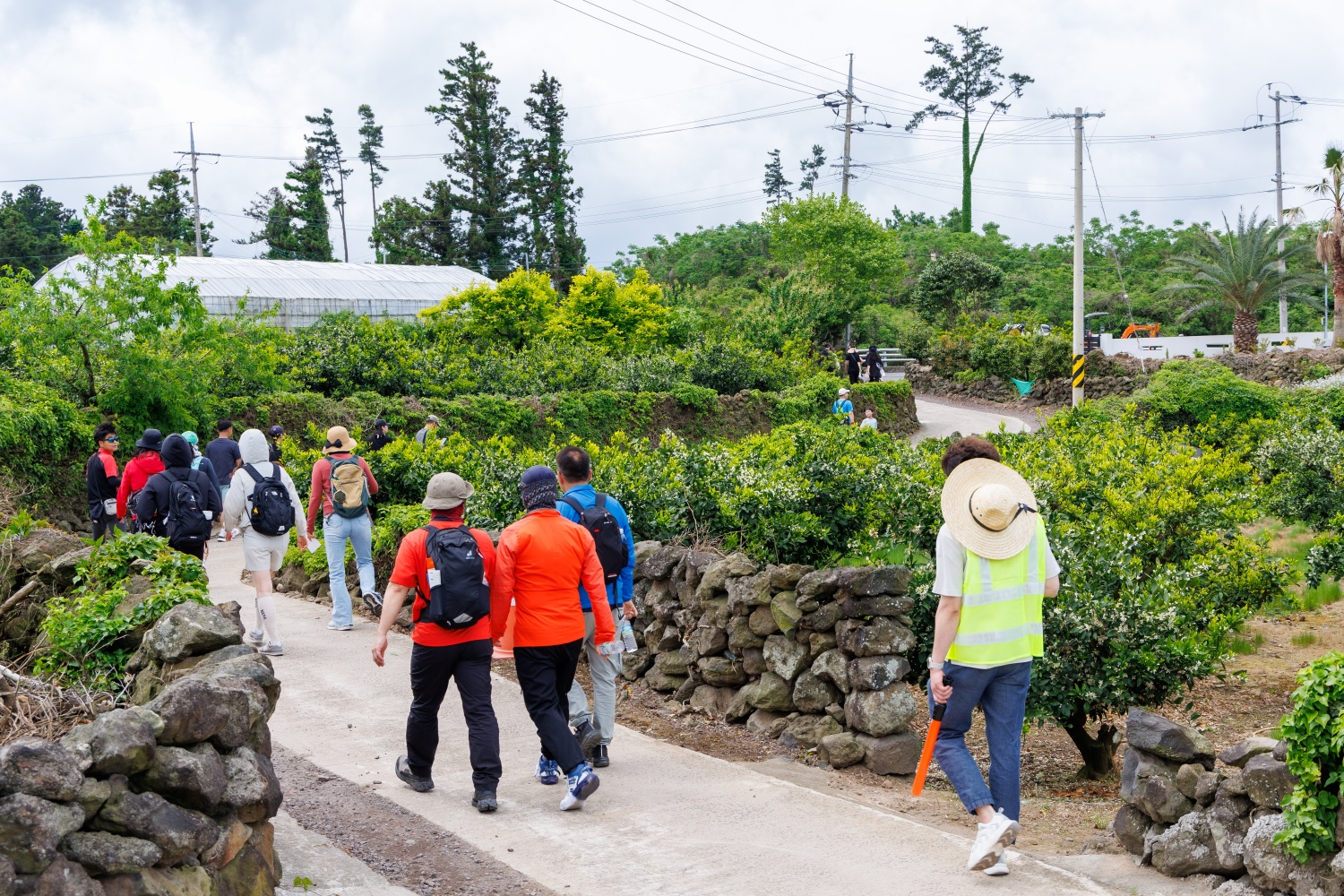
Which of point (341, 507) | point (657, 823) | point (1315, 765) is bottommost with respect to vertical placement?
point (657, 823)

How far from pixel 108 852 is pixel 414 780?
267 cm

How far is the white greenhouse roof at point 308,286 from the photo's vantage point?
31703 millimetres

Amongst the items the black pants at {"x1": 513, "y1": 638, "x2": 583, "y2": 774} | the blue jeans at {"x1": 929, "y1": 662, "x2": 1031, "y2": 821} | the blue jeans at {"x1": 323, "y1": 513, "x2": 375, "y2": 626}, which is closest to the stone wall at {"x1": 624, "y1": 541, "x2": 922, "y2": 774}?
the blue jeans at {"x1": 929, "y1": 662, "x2": 1031, "y2": 821}

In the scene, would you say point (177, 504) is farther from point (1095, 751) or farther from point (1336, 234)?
point (1336, 234)

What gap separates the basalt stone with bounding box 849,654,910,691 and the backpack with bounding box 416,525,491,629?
2.40 meters

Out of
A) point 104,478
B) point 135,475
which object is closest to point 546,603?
point 135,475

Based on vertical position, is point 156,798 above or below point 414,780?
above

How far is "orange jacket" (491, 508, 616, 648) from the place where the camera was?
18.6 ft

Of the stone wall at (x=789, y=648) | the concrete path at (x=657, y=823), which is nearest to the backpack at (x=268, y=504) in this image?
the concrete path at (x=657, y=823)

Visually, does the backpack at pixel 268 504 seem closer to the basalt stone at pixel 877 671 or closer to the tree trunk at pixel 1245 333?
the basalt stone at pixel 877 671

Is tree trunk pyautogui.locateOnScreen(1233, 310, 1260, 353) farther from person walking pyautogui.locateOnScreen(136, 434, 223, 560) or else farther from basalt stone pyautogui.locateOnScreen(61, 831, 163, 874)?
basalt stone pyautogui.locateOnScreen(61, 831, 163, 874)

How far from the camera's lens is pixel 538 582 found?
5.68m

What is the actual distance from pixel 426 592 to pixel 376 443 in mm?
8984

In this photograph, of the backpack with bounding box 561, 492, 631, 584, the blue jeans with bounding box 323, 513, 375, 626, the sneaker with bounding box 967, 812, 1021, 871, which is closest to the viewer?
the sneaker with bounding box 967, 812, 1021, 871
